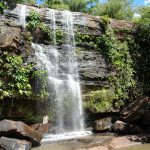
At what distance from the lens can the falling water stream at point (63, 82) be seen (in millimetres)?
15376

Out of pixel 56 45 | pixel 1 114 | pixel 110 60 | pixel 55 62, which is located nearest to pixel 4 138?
pixel 1 114

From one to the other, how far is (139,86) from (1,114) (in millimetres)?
7928

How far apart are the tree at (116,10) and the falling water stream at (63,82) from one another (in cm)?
871

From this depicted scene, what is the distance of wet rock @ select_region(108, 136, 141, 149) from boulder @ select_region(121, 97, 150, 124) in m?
2.30

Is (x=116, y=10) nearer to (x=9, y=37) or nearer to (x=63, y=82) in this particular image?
(x=63, y=82)

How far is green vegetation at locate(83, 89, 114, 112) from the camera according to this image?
16.5 metres

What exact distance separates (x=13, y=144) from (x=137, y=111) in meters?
6.55

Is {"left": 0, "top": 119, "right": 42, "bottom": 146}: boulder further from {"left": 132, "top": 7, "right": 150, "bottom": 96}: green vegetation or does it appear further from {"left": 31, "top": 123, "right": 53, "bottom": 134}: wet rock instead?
{"left": 132, "top": 7, "right": 150, "bottom": 96}: green vegetation

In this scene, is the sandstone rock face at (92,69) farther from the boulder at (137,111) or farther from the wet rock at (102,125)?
the boulder at (137,111)

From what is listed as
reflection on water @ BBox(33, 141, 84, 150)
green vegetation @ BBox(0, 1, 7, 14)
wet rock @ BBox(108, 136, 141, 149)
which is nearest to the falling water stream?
green vegetation @ BBox(0, 1, 7, 14)

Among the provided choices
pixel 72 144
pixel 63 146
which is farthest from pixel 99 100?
pixel 63 146

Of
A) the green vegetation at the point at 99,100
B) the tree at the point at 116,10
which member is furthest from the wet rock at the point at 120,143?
the tree at the point at 116,10

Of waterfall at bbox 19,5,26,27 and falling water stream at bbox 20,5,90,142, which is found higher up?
waterfall at bbox 19,5,26,27

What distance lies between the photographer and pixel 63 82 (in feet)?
51.9
